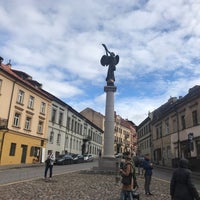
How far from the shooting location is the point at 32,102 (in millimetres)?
36938

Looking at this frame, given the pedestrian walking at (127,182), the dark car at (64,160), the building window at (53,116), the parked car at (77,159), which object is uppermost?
the building window at (53,116)

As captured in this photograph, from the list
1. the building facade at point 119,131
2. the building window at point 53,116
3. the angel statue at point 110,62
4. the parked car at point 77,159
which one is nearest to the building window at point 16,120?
the building window at point 53,116

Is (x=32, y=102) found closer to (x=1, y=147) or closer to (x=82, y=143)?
(x=1, y=147)

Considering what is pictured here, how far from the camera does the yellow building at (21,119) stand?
3048 centimetres

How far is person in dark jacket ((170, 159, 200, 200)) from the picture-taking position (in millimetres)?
5737

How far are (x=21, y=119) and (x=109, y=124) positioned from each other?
1449 centimetres

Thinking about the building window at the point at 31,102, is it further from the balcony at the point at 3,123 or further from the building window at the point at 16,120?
the balcony at the point at 3,123

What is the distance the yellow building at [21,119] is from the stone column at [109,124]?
40.7ft

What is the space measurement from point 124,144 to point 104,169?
260ft

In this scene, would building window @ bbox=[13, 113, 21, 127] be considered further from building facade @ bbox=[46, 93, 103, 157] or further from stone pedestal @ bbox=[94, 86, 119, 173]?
stone pedestal @ bbox=[94, 86, 119, 173]

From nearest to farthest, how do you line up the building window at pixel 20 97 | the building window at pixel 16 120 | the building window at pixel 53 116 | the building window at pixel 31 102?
the building window at pixel 16 120
the building window at pixel 20 97
the building window at pixel 31 102
the building window at pixel 53 116

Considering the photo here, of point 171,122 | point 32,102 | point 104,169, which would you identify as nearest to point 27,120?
point 32,102

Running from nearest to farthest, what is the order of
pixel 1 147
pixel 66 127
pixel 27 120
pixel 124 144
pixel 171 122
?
1. pixel 1 147
2. pixel 27 120
3. pixel 171 122
4. pixel 66 127
5. pixel 124 144

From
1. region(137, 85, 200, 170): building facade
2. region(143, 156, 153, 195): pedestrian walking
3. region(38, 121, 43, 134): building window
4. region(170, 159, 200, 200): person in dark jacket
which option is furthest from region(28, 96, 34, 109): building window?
region(170, 159, 200, 200): person in dark jacket
